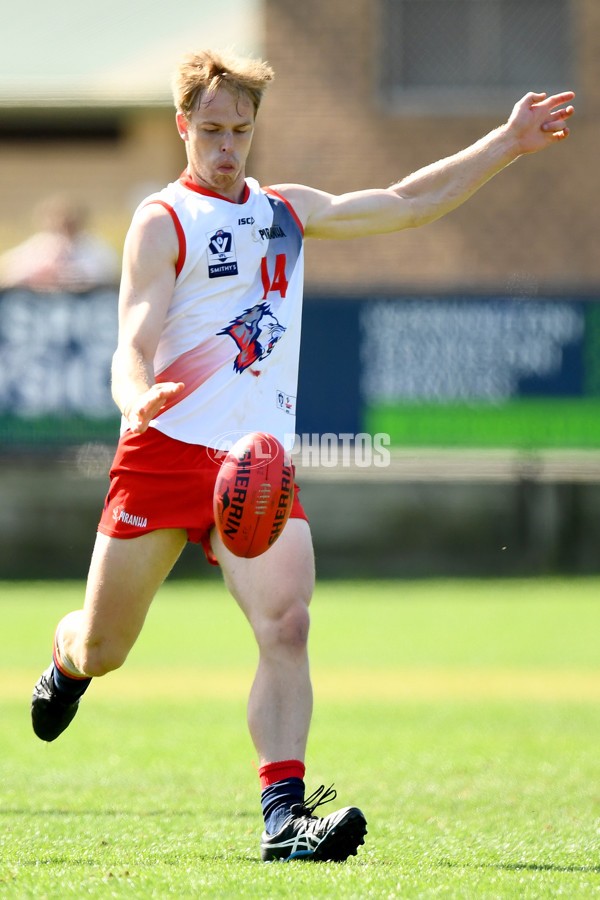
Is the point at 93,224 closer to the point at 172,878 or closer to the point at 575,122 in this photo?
the point at 575,122

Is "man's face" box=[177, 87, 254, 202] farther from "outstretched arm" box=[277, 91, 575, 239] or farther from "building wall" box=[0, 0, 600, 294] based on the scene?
"building wall" box=[0, 0, 600, 294]

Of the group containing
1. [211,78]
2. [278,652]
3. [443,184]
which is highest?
[211,78]

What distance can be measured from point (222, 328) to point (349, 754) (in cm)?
314

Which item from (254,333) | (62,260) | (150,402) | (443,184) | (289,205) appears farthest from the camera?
(62,260)

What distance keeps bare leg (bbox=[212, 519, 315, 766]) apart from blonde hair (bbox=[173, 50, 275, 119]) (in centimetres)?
158

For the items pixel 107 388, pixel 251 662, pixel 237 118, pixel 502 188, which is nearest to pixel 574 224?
pixel 502 188

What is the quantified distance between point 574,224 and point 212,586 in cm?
1061

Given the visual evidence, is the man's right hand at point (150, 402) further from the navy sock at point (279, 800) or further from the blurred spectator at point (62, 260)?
the blurred spectator at point (62, 260)

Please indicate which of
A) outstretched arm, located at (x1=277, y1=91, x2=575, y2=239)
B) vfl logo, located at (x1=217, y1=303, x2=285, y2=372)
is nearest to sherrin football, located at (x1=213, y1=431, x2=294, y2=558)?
vfl logo, located at (x1=217, y1=303, x2=285, y2=372)

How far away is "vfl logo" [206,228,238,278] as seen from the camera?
499 centimetres

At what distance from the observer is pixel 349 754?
7.41 metres

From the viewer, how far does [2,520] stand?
51.3 feet

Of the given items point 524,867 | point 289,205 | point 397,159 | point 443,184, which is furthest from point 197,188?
point 397,159

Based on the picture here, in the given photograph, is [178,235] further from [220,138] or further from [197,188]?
[220,138]
